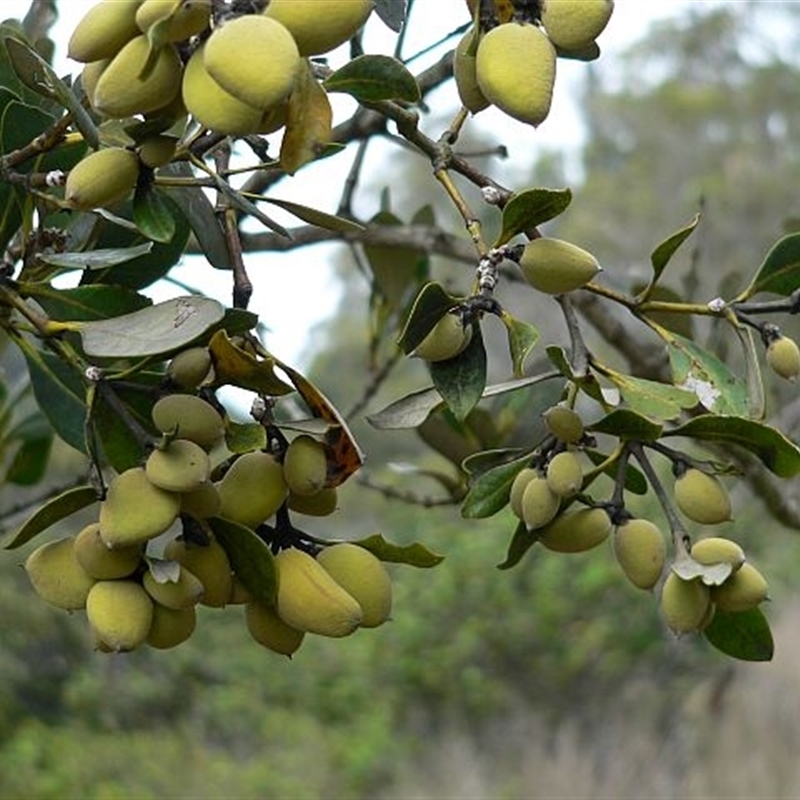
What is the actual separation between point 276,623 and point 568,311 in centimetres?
17

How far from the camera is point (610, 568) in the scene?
4828 millimetres

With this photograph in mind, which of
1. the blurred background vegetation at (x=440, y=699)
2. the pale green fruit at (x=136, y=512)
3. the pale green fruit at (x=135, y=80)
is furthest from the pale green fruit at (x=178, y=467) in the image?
the blurred background vegetation at (x=440, y=699)

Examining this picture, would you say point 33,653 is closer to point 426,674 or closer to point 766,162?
point 426,674

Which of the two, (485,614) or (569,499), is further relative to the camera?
(485,614)

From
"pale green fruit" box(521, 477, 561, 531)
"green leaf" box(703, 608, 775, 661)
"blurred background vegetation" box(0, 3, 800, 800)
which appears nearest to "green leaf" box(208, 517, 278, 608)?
"pale green fruit" box(521, 477, 561, 531)

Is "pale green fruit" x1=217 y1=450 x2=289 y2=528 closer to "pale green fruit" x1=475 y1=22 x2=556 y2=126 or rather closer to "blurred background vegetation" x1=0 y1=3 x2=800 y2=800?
"pale green fruit" x1=475 y1=22 x2=556 y2=126

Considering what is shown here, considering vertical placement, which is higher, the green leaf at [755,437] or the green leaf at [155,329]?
the green leaf at [755,437]

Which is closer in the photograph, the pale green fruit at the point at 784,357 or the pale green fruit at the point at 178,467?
the pale green fruit at the point at 178,467

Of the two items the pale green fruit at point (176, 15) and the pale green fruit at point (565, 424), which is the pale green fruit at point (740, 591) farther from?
the pale green fruit at point (176, 15)

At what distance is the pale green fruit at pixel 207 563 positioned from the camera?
20.8 inches

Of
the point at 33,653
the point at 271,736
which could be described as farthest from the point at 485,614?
the point at 33,653

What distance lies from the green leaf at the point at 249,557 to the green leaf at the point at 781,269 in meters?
0.28

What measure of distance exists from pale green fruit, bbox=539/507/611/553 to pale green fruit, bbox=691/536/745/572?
39 mm

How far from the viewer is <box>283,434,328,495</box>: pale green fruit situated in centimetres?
53
